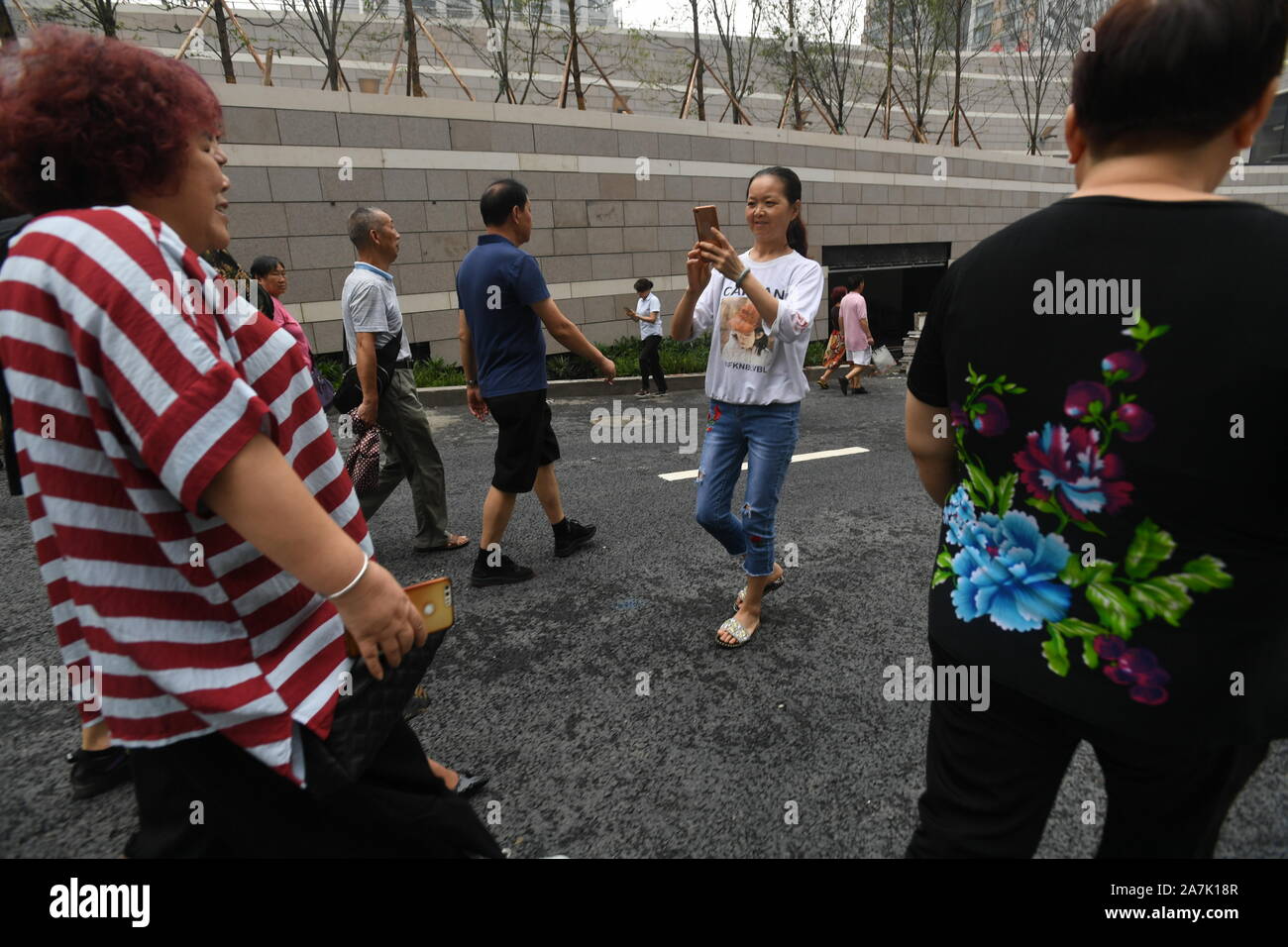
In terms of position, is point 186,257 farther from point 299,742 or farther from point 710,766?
point 710,766

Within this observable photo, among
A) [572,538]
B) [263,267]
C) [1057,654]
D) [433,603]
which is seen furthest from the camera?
[263,267]

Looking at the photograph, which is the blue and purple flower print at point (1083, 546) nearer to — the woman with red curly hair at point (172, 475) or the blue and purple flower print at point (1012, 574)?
the blue and purple flower print at point (1012, 574)

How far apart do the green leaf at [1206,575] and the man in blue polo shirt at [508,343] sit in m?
2.96

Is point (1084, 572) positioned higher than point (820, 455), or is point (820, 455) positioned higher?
point (1084, 572)

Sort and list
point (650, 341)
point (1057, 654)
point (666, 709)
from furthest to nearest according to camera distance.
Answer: point (650, 341)
point (666, 709)
point (1057, 654)

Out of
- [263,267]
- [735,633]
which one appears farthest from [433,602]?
[263,267]

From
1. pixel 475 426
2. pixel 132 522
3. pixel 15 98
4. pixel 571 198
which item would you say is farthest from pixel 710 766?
pixel 571 198

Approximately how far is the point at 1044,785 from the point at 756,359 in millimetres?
2083

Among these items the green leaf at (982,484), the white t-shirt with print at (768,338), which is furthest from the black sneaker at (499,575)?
the green leaf at (982,484)

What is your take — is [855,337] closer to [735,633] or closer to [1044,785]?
[735,633]

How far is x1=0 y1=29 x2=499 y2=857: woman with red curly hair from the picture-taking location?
979 millimetres

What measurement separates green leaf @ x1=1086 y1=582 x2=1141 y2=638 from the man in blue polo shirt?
287 cm

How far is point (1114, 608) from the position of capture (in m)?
1.12
